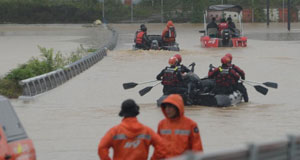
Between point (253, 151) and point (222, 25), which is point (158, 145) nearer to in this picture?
point (253, 151)

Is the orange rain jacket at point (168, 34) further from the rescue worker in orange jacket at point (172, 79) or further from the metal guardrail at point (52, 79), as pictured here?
the rescue worker in orange jacket at point (172, 79)

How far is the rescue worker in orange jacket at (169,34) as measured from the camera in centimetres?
3912

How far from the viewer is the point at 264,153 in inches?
257

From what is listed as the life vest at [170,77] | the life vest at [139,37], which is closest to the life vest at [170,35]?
the life vest at [139,37]

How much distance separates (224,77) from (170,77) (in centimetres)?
127

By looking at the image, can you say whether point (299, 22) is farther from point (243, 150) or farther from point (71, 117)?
point (243, 150)

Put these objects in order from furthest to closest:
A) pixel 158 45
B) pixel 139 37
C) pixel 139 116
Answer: pixel 158 45 < pixel 139 37 < pixel 139 116

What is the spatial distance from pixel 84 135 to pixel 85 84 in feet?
34.3

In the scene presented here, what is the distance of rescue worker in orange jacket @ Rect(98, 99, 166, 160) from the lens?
26.4 feet

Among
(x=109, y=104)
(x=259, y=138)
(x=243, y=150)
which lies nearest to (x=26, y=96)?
(x=109, y=104)

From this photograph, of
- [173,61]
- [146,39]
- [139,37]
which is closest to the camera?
[173,61]

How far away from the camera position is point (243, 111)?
62.0 feet

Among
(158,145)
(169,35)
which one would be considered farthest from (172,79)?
(169,35)

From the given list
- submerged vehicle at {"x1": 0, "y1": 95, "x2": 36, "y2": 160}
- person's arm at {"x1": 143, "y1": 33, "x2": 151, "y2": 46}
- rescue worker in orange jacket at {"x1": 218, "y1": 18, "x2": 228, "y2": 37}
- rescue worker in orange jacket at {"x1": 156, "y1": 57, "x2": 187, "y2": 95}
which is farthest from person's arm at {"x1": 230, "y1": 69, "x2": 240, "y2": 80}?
rescue worker in orange jacket at {"x1": 218, "y1": 18, "x2": 228, "y2": 37}
